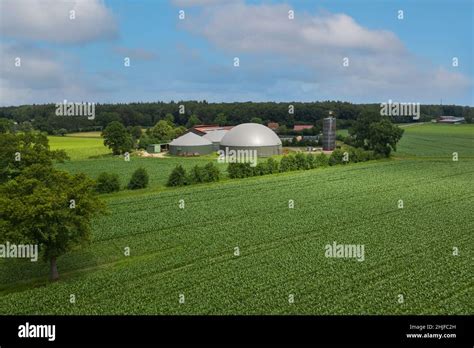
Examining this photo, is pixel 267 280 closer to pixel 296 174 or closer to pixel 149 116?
pixel 296 174

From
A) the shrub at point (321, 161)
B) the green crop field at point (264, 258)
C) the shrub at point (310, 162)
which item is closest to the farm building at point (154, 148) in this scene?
the shrub at point (310, 162)

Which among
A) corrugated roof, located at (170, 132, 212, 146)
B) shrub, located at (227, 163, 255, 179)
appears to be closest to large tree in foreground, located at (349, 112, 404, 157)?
shrub, located at (227, 163, 255, 179)

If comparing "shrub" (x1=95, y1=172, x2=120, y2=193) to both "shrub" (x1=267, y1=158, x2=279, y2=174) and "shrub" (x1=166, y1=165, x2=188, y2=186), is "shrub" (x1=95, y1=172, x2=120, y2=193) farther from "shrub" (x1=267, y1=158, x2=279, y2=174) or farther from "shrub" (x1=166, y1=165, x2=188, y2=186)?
"shrub" (x1=267, y1=158, x2=279, y2=174)

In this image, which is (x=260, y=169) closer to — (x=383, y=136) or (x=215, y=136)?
(x=383, y=136)

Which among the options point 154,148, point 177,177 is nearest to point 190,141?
point 154,148

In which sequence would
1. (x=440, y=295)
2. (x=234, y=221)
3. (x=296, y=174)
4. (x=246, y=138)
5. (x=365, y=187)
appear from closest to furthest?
1. (x=440, y=295)
2. (x=234, y=221)
3. (x=365, y=187)
4. (x=296, y=174)
5. (x=246, y=138)
